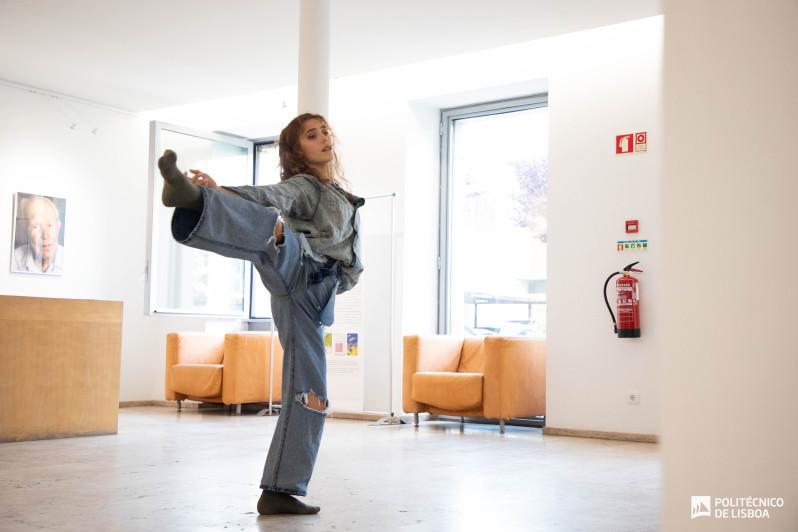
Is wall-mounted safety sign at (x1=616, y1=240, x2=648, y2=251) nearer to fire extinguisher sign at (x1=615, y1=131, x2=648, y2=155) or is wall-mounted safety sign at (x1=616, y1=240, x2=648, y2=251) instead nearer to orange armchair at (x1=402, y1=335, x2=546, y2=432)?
fire extinguisher sign at (x1=615, y1=131, x2=648, y2=155)

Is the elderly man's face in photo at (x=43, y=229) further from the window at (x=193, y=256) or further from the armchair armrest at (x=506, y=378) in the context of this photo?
the armchair armrest at (x=506, y=378)

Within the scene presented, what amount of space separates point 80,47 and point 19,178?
1785 millimetres

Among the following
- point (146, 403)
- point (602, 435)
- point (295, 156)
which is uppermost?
point (295, 156)

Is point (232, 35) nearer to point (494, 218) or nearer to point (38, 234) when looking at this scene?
point (494, 218)

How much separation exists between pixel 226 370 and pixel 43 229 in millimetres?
2473

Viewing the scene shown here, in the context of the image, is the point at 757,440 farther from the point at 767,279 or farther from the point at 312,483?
the point at 312,483

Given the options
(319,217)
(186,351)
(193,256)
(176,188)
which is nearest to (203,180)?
(176,188)

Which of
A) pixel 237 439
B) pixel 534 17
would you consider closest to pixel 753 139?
pixel 237 439

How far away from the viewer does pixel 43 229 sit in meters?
8.16

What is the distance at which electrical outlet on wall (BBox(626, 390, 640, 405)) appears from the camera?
6.05 m

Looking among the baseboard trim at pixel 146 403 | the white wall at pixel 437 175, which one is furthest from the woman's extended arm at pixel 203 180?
the baseboard trim at pixel 146 403

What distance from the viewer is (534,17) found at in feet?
19.9

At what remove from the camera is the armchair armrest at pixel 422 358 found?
22.3 feet

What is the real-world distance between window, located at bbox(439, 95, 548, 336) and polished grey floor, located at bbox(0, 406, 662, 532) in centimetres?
178
